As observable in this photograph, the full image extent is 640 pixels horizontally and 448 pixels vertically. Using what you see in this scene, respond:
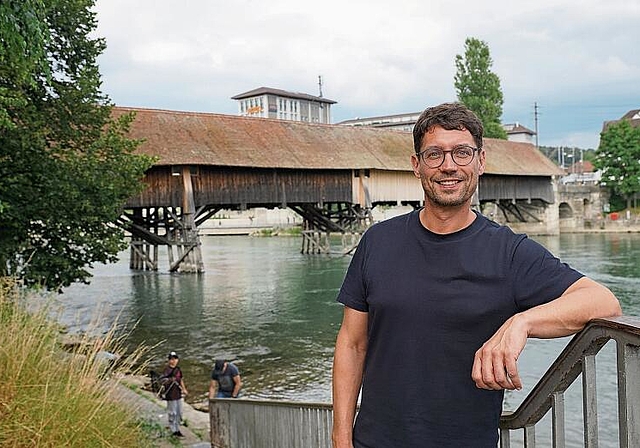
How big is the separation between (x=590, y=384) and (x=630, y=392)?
0.15 meters

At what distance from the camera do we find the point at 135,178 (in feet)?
36.8

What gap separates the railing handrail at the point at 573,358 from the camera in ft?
4.24

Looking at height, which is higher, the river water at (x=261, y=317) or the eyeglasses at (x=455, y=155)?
the eyeglasses at (x=455, y=155)

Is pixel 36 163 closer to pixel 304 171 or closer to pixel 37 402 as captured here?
pixel 37 402

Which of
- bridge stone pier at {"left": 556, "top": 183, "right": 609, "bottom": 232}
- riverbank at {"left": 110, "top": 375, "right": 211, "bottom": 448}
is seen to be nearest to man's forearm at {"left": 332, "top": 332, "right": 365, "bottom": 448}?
riverbank at {"left": 110, "top": 375, "right": 211, "bottom": 448}

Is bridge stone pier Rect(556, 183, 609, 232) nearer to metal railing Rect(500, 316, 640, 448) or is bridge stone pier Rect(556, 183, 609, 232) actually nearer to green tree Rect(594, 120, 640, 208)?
green tree Rect(594, 120, 640, 208)

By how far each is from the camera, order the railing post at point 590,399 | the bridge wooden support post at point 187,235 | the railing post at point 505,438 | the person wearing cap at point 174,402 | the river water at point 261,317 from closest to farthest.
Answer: the railing post at point 590,399, the railing post at point 505,438, the person wearing cap at point 174,402, the river water at point 261,317, the bridge wooden support post at point 187,235

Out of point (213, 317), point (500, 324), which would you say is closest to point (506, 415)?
point (500, 324)

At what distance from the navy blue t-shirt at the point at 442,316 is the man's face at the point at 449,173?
3.4 inches

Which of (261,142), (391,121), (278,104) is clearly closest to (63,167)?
(261,142)

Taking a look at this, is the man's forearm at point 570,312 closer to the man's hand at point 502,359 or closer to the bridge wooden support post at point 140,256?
the man's hand at point 502,359

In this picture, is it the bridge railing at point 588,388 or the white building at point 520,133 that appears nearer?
the bridge railing at point 588,388

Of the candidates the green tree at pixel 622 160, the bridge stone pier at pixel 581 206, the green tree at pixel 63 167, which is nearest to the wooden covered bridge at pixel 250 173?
the green tree at pixel 63 167

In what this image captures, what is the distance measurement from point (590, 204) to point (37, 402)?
141 ft
